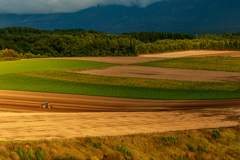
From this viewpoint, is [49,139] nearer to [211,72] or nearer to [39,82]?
[39,82]

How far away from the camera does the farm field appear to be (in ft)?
61.3

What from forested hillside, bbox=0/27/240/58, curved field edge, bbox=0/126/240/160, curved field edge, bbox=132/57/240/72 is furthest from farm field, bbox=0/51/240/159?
forested hillside, bbox=0/27/240/58

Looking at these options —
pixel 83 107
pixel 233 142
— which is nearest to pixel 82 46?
pixel 83 107

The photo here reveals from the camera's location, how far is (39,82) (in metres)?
40.2

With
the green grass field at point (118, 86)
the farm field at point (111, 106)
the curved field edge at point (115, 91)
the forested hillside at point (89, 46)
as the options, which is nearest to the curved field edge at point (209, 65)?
the farm field at point (111, 106)

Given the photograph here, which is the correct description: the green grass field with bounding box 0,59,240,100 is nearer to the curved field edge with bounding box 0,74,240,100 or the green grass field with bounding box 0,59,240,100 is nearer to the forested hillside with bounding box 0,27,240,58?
the curved field edge with bounding box 0,74,240,100

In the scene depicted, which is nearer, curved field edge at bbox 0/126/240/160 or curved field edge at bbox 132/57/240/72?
curved field edge at bbox 0/126/240/160

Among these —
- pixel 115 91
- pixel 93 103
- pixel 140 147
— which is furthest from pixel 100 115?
pixel 115 91

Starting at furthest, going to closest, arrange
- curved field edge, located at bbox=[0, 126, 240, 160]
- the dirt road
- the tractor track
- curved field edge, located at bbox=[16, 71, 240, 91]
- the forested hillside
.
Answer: the forested hillside → curved field edge, located at bbox=[16, 71, 240, 91] → the tractor track → the dirt road → curved field edge, located at bbox=[0, 126, 240, 160]

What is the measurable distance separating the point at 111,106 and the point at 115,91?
7983mm

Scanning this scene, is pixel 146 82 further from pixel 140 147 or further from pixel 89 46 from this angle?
pixel 89 46

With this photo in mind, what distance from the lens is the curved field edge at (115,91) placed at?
3147cm

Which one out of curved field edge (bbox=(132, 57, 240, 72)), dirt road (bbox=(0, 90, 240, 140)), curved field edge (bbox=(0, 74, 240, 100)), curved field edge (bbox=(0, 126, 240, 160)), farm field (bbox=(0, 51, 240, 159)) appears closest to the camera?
curved field edge (bbox=(0, 126, 240, 160))

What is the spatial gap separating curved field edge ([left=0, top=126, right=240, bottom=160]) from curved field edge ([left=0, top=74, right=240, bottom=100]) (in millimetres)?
12183
